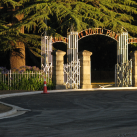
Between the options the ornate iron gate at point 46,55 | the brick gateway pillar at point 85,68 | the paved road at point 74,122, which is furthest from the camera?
the ornate iron gate at point 46,55

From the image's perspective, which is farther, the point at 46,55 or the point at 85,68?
the point at 46,55

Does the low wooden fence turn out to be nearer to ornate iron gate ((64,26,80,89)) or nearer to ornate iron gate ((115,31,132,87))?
ornate iron gate ((64,26,80,89))

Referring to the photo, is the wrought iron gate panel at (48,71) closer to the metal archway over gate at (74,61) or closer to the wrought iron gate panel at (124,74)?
the metal archway over gate at (74,61)

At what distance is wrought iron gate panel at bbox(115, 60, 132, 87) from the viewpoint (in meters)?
27.3

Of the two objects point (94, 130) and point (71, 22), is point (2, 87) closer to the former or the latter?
point (71, 22)

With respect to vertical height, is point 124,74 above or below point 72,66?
below

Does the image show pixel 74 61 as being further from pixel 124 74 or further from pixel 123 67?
pixel 124 74

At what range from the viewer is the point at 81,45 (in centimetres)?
4503

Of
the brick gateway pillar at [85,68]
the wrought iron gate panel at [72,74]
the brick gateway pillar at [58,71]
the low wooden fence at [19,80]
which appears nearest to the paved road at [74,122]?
the low wooden fence at [19,80]

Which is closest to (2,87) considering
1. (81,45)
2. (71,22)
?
(71,22)

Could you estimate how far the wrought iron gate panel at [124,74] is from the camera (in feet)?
89.5

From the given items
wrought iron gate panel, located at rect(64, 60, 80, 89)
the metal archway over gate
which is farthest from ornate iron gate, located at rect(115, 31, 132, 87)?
wrought iron gate panel, located at rect(64, 60, 80, 89)

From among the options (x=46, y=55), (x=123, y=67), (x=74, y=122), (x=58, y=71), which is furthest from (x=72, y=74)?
(x=74, y=122)

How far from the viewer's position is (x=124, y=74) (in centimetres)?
2777
